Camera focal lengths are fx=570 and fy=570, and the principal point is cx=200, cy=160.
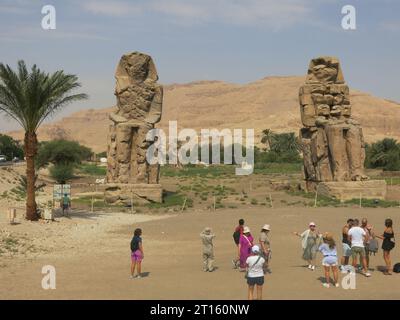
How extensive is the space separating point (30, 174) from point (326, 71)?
15112 mm

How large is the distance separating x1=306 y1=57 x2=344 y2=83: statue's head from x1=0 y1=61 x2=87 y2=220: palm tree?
43.1ft

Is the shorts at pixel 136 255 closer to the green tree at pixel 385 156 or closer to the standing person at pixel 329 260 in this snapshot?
the standing person at pixel 329 260

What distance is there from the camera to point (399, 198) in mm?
25703

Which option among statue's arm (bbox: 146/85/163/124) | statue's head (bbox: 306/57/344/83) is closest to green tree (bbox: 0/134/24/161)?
statue's arm (bbox: 146/85/163/124)

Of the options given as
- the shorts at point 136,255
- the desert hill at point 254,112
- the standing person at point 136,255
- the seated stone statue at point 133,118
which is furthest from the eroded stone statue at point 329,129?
the desert hill at point 254,112

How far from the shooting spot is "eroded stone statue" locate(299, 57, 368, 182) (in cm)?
2462

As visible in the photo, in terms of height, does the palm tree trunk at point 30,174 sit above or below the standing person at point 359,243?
above

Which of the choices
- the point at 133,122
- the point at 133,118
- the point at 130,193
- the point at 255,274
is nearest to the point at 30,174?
the point at 130,193

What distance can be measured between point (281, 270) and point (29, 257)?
555 centimetres

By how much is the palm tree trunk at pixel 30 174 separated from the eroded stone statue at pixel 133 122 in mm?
6425

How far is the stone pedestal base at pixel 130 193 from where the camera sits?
23.7 meters

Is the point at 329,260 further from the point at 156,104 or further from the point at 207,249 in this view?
the point at 156,104

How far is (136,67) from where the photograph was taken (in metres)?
25.0
